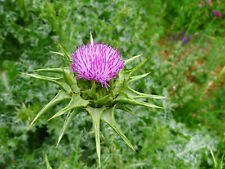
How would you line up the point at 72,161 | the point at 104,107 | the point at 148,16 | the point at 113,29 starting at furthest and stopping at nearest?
the point at 148,16 → the point at 113,29 → the point at 72,161 → the point at 104,107

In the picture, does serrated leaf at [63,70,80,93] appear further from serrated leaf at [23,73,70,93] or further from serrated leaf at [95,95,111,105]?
serrated leaf at [95,95,111,105]

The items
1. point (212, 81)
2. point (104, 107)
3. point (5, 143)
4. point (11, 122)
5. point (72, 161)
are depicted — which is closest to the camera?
point (104, 107)

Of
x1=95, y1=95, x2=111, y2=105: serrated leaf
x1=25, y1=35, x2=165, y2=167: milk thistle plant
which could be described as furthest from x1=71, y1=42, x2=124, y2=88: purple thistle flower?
x1=95, y1=95, x2=111, y2=105: serrated leaf

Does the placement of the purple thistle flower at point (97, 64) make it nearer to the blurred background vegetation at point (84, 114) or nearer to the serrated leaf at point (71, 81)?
the serrated leaf at point (71, 81)

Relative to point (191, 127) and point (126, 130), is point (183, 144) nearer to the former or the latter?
point (191, 127)

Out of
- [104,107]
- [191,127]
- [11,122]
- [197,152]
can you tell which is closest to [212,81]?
[191,127]

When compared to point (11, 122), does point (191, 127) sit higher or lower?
lower

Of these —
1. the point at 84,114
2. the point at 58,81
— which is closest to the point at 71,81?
the point at 58,81

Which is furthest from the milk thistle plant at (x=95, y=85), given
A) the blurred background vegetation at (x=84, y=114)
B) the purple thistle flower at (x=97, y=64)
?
the blurred background vegetation at (x=84, y=114)
